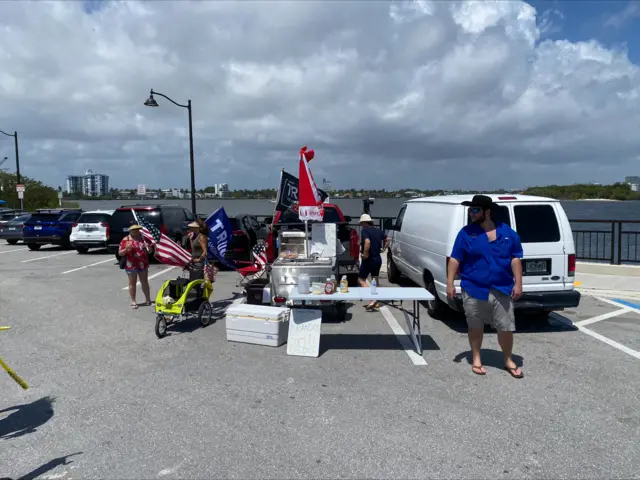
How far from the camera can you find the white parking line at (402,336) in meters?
6.19

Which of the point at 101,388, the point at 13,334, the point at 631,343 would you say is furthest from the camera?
the point at 13,334

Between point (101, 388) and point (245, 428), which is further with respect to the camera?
point (101, 388)

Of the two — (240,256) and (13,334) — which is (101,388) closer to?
(13,334)

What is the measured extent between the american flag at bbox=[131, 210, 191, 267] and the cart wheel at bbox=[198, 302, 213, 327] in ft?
3.15

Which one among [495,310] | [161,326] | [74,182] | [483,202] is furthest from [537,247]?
[74,182]

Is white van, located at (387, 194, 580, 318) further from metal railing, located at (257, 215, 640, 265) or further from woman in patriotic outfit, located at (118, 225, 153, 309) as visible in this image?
woman in patriotic outfit, located at (118, 225, 153, 309)

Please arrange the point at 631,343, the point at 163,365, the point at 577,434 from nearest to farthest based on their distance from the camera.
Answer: the point at 577,434, the point at 163,365, the point at 631,343

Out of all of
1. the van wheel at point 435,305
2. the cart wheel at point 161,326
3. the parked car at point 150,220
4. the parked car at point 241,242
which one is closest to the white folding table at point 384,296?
the van wheel at point 435,305

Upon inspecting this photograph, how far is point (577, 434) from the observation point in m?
4.20

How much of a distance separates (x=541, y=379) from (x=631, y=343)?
2.31 m

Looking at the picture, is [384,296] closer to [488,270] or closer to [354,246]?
[488,270]

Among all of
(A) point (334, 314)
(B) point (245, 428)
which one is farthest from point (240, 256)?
(B) point (245, 428)

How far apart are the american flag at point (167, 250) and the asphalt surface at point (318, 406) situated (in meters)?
1.18

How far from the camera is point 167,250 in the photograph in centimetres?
839
